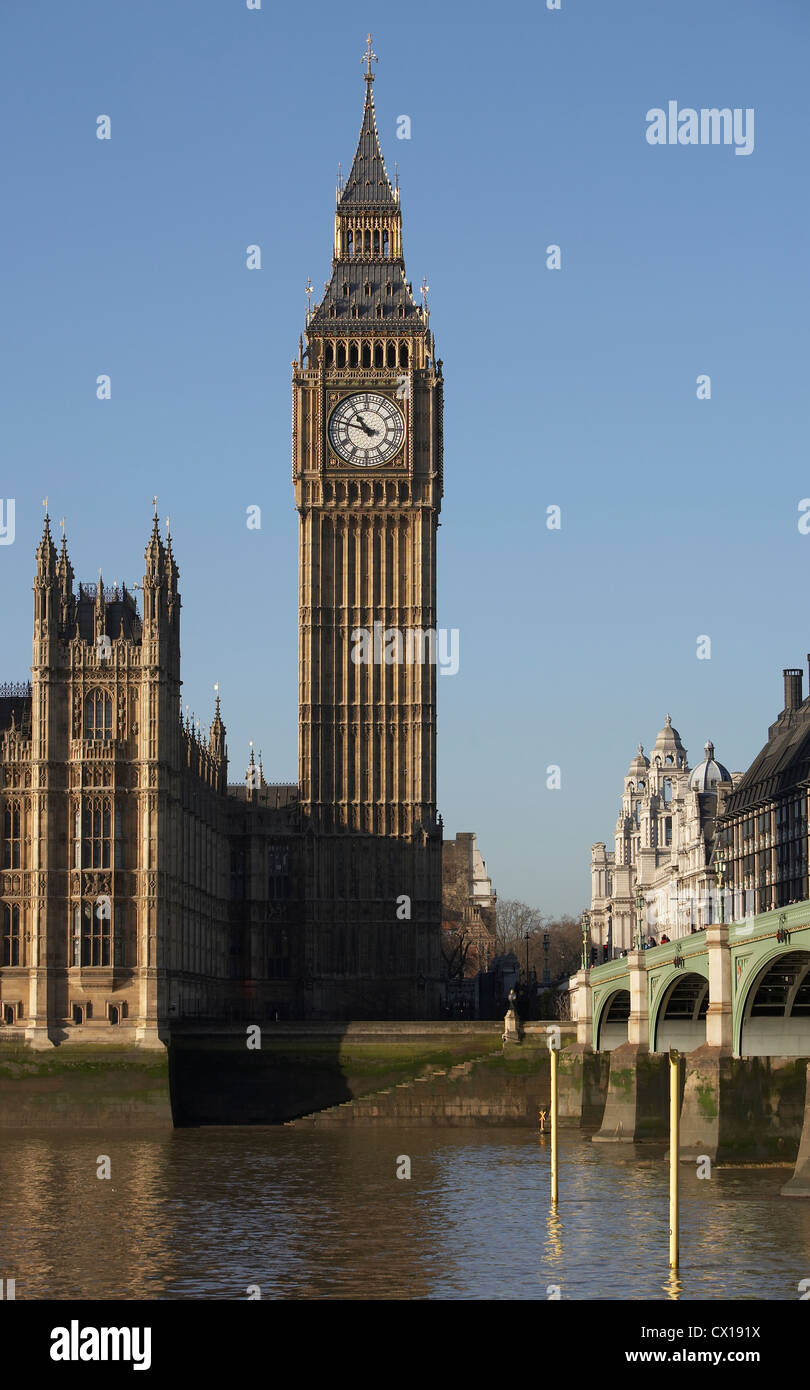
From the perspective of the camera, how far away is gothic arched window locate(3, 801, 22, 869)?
93.9 metres

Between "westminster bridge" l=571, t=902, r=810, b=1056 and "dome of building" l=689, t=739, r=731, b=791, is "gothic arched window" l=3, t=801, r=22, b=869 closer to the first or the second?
"westminster bridge" l=571, t=902, r=810, b=1056

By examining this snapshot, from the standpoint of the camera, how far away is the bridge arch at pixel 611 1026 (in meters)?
99.9

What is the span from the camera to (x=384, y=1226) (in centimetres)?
5431

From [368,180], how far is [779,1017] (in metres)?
75.4

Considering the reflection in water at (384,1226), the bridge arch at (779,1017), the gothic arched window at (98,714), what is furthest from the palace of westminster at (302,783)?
the bridge arch at (779,1017)

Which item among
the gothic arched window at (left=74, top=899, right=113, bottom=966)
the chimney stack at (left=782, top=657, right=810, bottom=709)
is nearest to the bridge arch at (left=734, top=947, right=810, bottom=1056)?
the gothic arched window at (left=74, top=899, right=113, bottom=966)

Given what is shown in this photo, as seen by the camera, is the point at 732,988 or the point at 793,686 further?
the point at 793,686

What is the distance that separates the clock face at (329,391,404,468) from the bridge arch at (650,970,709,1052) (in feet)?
156

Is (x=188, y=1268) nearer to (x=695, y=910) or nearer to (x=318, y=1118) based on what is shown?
(x=318, y=1118)

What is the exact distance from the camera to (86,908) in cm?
9238

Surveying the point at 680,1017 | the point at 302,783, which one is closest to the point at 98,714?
the point at 680,1017

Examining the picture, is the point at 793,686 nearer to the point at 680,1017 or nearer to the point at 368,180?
the point at 368,180

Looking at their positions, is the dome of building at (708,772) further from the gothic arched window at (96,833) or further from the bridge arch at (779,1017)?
the bridge arch at (779,1017)
